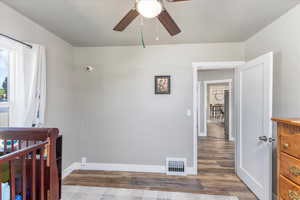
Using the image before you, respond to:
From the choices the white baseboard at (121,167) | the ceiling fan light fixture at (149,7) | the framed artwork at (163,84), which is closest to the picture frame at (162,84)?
the framed artwork at (163,84)

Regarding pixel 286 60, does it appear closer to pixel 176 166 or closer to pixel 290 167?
pixel 290 167

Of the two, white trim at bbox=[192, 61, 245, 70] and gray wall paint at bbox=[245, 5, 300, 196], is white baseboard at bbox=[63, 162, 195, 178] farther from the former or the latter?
white trim at bbox=[192, 61, 245, 70]

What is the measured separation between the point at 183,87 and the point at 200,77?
3.33 metres

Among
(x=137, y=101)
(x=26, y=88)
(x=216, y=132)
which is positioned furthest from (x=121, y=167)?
(x=216, y=132)

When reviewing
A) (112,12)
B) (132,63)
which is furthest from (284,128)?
(132,63)

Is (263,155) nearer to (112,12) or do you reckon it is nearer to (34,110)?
(112,12)

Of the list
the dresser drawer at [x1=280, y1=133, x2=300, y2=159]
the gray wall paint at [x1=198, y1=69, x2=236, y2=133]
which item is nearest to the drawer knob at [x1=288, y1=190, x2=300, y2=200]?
the dresser drawer at [x1=280, y1=133, x2=300, y2=159]

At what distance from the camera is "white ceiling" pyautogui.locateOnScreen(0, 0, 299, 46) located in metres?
1.78

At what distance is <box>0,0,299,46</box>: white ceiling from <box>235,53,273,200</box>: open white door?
0.52 metres

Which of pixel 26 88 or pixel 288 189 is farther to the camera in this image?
pixel 26 88

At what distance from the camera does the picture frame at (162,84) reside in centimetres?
304

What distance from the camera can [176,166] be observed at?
2.98 metres

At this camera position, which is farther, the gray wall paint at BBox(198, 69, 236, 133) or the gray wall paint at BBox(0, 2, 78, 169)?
the gray wall paint at BBox(198, 69, 236, 133)

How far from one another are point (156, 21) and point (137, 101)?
1.47 m
